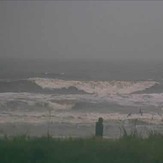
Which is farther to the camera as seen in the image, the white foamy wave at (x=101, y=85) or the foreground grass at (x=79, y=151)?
the white foamy wave at (x=101, y=85)

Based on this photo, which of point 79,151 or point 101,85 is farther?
point 101,85

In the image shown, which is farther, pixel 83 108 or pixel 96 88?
pixel 96 88

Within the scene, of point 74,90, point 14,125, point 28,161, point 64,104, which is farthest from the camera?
point 74,90

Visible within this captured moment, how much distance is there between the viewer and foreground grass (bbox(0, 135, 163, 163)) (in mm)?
8742

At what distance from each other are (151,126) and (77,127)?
2681 millimetres

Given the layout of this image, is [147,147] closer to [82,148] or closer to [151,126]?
[82,148]

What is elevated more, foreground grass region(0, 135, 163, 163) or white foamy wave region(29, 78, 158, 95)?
white foamy wave region(29, 78, 158, 95)

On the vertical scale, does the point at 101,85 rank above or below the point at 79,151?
above

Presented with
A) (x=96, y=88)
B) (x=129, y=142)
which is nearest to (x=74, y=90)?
(x=96, y=88)

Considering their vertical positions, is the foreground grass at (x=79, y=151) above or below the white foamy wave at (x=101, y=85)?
below

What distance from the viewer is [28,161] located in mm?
8672

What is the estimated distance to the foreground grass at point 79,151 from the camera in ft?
28.7

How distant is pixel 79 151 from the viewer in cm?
905

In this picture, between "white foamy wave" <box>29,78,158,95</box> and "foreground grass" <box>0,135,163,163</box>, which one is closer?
"foreground grass" <box>0,135,163,163</box>
